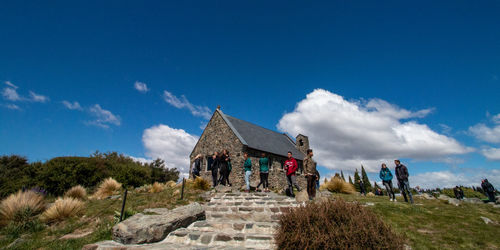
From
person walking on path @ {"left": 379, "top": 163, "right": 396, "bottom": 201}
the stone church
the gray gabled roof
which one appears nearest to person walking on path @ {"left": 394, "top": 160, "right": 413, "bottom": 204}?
person walking on path @ {"left": 379, "top": 163, "right": 396, "bottom": 201}

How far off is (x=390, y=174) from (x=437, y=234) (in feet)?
16.8

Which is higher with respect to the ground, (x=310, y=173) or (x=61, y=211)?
(x=310, y=173)

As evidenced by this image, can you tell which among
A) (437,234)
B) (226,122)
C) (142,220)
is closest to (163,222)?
(142,220)

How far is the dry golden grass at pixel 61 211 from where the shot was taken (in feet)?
22.3

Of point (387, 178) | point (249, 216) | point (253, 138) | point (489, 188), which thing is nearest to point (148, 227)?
point (249, 216)

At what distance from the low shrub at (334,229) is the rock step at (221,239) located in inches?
28.5

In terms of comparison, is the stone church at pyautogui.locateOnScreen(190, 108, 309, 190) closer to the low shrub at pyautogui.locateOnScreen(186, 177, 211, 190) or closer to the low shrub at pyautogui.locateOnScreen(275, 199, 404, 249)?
the low shrub at pyautogui.locateOnScreen(186, 177, 211, 190)

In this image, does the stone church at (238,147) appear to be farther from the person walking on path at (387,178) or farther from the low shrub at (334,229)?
the low shrub at (334,229)

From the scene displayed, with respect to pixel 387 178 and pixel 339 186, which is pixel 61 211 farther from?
pixel 339 186

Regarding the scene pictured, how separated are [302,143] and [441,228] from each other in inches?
801

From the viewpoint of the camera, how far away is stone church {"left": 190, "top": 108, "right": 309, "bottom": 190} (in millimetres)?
17297

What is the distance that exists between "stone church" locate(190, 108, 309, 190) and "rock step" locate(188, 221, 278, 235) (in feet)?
37.6

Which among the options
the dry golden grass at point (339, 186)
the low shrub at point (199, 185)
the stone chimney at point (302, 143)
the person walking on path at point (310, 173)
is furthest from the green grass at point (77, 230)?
the stone chimney at point (302, 143)

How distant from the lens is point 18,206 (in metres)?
7.02
